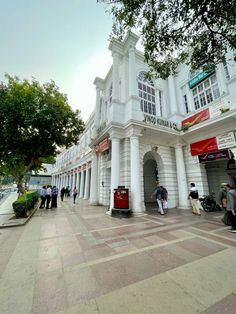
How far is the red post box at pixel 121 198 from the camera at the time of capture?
Result: 811 centimetres

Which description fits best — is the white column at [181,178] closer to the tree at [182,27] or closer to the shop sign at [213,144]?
the shop sign at [213,144]

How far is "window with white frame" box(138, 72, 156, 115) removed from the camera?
11539mm

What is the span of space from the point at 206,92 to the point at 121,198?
32.7 ft

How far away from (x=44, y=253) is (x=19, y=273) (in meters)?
0.89

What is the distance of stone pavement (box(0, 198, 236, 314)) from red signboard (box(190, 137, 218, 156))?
6207 millimetres

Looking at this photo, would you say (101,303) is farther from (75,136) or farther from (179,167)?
(75,136)

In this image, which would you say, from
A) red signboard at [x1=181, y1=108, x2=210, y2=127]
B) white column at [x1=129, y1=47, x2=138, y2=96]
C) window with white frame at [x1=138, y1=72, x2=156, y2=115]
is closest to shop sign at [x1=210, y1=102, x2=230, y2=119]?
red signboard at [x1=181, y1=108, x2=210, y2=127]

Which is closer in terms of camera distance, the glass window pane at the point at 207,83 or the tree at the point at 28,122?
the tree at the point at 28,122

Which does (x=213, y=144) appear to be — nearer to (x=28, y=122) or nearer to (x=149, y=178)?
(x=149, y=178)

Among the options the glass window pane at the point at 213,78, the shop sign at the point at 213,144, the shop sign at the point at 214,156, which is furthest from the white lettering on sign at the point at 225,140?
the glass window pane at the point at 213,78

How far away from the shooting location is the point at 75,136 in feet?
41.6

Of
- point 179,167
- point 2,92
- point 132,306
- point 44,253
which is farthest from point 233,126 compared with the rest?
point 2,92

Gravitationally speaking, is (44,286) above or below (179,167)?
below

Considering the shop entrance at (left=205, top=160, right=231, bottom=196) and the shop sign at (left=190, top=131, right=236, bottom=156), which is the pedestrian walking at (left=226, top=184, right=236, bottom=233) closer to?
the shop sign at (left=190, top=131, right=236, bottom=156)
